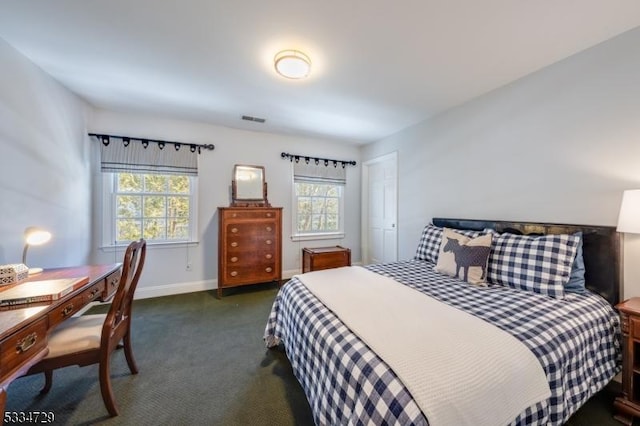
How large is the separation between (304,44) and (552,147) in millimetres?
2204

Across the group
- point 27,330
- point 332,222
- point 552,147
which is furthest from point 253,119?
point 552,147

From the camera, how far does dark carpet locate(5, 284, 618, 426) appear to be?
56.9 inches

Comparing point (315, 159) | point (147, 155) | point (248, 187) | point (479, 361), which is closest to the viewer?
point (479, 361)

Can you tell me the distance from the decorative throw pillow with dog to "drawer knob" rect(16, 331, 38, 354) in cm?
265

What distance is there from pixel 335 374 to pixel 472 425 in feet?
A: 1.75

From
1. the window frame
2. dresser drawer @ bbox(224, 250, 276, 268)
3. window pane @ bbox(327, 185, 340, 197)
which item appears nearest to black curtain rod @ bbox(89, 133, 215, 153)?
the window frame

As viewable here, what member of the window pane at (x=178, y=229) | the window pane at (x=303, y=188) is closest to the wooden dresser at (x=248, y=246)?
the window pane at (x=178, y=229)

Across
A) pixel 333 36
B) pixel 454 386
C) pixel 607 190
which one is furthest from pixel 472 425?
pixel 333 36

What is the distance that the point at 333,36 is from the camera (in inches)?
68.6

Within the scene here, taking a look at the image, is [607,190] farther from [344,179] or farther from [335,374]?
[344,179]

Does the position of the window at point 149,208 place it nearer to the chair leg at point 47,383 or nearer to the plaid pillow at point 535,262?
the chair leg at point 47,383

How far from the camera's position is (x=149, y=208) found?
334 cm

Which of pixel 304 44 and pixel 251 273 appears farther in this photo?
pixel 251 273

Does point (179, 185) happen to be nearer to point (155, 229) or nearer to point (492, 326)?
point (155, 229)
